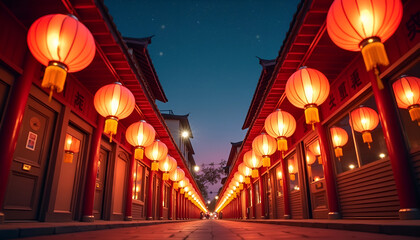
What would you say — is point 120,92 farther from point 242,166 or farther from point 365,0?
point 242,166

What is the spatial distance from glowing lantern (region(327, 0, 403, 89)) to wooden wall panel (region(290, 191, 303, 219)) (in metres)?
7.77

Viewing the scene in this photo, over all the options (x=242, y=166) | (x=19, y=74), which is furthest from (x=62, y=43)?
(x=242, y=166)

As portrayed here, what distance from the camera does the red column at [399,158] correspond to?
425 centimetres

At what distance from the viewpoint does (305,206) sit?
9.37 metres

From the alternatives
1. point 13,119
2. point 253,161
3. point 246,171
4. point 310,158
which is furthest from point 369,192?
point 246,171

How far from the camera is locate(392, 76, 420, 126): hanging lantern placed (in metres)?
5.17

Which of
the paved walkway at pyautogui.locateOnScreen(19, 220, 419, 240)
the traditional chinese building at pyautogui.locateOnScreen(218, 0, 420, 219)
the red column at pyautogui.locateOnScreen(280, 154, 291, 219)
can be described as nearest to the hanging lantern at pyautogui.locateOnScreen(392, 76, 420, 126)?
the traditional chinese building at pyautogui.locateOnScreen(218, 0, 420, 219)

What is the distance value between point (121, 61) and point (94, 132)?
9.38 ft

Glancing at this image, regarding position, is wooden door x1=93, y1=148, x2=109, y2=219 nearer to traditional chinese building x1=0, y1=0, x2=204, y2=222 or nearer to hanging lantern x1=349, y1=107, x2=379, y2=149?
traditional chinese building x1=0, y1=0, x2=204, y2=222

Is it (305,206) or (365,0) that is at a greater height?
(365,0)

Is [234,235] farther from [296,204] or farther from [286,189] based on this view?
[286,189]

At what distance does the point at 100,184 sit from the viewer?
9.01 m

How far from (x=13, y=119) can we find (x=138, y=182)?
29.8ft

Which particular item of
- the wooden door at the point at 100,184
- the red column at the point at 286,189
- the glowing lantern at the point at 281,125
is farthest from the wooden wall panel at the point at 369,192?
the wooden door at the point at 100,184
